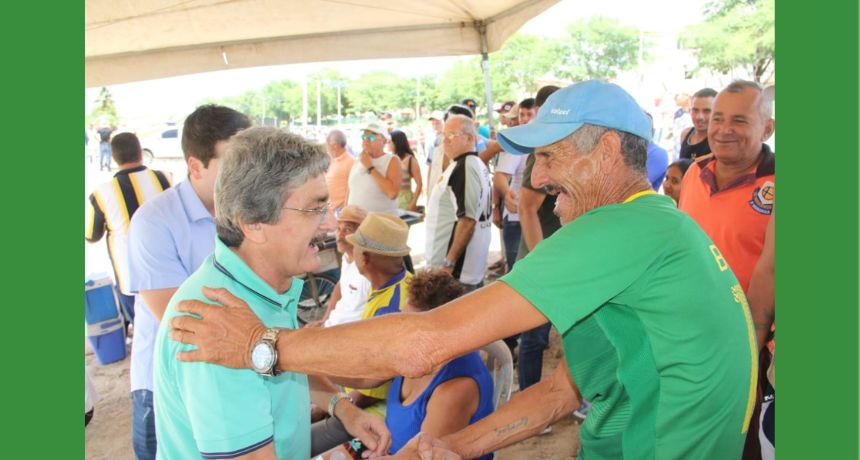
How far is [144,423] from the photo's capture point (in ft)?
8.11

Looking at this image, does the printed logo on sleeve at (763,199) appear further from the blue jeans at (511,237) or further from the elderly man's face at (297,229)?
the blue jeans at (511,237)

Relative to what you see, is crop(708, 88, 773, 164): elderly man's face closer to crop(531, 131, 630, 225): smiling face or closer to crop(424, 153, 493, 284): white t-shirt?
crop(531, 131, 630, 225): smiling face

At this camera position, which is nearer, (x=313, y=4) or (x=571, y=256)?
(x=571, y=256)

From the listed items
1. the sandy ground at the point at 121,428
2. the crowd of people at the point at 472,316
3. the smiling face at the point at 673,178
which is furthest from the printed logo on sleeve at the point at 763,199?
the sandy ground at the point at 121,428

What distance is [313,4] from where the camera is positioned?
4.31 m

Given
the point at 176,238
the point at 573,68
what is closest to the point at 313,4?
the point at 176,238

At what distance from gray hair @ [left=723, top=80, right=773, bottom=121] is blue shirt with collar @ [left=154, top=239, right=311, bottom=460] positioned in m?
2.59

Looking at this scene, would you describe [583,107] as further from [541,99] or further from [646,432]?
[541,99]

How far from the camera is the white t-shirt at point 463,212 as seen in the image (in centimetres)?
478

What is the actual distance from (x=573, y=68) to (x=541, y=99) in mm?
51821

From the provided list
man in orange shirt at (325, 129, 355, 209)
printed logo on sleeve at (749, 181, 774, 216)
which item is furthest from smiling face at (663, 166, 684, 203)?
man in orange shirt at (325, 129, 355, 209)

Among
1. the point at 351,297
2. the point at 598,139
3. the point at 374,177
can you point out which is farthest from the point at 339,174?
the point at 598,139

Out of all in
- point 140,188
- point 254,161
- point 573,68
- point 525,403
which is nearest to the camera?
point 254,161

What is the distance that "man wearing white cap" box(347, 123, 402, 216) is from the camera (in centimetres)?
665
